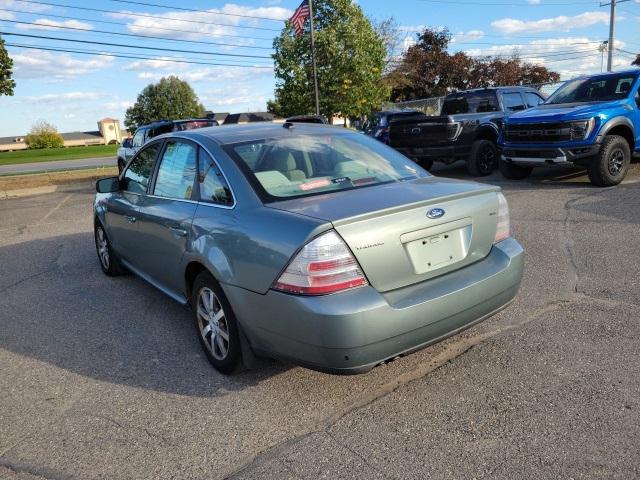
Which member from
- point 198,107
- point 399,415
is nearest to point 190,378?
point 399,415

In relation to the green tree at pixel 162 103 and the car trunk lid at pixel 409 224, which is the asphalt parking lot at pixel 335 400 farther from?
the green tree at pixel 162 103

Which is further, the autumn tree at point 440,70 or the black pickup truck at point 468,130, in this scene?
the autumn tree at point 440,70

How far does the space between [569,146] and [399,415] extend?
25.1 feet

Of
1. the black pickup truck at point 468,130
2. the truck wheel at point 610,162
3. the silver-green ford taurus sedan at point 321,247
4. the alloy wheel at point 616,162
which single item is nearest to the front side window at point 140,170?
the silver-green ford taurus sedan at point 321,247

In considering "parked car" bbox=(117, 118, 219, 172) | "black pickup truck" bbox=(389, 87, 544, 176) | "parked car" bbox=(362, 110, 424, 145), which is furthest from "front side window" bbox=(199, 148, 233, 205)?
"parked car" bbox=(362, 110, 424, 145)

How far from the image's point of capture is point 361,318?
8.93 ft

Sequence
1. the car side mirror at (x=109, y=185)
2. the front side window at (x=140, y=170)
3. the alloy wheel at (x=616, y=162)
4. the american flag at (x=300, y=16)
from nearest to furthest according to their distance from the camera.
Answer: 1. the front side window at (x=140, y=170)
2. the car side mirror at (x=109, y=185)
3. the alloy wheel at (x=616, y=162)
4. the american flag at (x=300, y=16)

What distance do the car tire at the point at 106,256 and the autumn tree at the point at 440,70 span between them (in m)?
43.3

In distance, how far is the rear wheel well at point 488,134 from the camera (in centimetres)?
1198

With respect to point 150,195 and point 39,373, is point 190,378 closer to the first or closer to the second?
point 39,373

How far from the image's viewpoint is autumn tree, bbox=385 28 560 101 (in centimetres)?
4891

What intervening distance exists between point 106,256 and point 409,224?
13.9ft

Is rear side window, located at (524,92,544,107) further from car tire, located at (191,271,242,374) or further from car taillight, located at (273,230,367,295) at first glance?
car taillight, located at (273,230,367,295)

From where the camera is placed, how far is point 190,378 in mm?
3627
